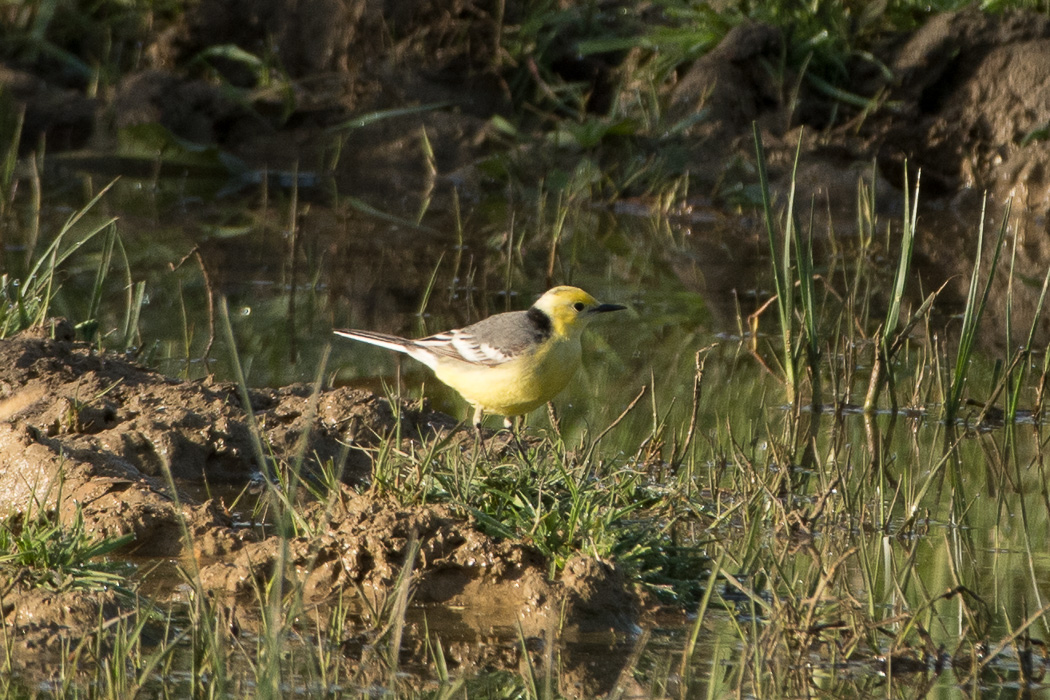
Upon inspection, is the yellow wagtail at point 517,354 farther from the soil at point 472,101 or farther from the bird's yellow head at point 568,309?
the soil at point 472,101

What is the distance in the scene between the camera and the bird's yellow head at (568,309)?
5.98 metres

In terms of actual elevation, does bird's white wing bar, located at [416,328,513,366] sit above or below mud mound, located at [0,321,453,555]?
above

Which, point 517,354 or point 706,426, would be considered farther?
point 706,426

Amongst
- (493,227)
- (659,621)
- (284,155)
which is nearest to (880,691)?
(659,621)

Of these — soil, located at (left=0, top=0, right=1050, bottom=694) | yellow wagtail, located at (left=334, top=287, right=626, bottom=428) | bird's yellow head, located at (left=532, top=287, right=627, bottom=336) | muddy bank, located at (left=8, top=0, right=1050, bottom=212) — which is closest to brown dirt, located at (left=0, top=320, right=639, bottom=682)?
yellow wagtail, located at (left=334, top=287, right=626, bottom=428)

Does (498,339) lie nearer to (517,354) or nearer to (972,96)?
(517,354)

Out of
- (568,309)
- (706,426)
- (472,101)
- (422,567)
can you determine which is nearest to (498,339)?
(568,309)

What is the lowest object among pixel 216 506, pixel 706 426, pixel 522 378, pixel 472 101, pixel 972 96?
pixel 472 101

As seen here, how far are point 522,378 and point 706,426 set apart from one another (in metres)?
1.37

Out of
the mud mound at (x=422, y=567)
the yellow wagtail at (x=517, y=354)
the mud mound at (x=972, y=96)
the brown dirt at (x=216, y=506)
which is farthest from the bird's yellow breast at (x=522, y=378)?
the mud mound at (x=972, y=96)

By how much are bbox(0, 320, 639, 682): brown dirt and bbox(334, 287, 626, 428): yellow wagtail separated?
0.27m

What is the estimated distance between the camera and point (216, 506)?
5.16 m

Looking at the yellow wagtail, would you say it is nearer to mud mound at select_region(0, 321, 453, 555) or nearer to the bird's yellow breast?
the bird's yellow breast

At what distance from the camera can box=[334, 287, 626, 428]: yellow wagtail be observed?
5.69m
